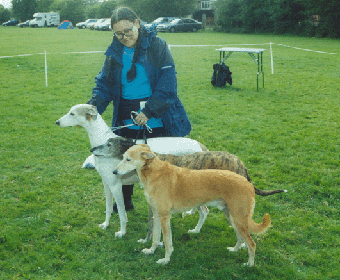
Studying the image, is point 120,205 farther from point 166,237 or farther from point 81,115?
point 81,115

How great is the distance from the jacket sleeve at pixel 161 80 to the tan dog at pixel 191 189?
0.64m

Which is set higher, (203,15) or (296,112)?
(203,15)

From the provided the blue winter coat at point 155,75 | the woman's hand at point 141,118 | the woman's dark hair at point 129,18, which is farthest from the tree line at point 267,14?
the woman's hand at point 141,118

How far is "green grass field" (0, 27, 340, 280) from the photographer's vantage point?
3830mm

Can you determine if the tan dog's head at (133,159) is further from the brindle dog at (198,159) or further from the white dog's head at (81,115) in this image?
the white dog's head at (81,115)

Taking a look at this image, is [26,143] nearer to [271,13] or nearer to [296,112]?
[296,112]

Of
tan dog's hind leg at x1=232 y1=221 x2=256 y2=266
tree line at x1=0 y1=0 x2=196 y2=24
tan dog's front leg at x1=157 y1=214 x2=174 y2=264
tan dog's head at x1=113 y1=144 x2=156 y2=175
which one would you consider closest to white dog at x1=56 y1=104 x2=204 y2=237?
tan dog's head at x1=113 y1=144 x2=156 y2=175

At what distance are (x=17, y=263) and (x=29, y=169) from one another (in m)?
2.91

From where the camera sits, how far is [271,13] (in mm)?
37656

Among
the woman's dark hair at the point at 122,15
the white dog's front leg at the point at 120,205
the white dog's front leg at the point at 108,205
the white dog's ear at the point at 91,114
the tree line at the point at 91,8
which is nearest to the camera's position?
the woman's dark hair at the point at 122,15

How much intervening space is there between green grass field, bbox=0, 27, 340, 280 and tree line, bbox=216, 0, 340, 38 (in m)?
24.2

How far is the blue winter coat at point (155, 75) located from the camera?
13.1ft

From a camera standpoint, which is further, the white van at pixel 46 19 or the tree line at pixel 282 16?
the white van at pixel 46 19

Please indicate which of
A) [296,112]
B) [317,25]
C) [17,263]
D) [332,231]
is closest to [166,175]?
[17,263]
